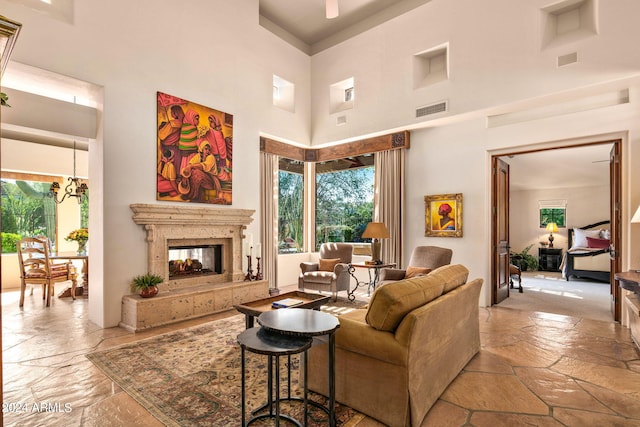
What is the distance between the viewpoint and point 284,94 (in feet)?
24.7

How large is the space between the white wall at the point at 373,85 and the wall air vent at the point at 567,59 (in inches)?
2.1

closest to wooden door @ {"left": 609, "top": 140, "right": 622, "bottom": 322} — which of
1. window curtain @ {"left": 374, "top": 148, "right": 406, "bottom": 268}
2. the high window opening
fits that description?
window curtain @ {"left": 374, "top": 148, "right": 406, "bottom": 268}

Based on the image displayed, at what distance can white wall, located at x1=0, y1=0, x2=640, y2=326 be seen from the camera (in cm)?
438

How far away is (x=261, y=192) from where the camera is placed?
6938 millimetres

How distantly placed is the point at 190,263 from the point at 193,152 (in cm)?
181

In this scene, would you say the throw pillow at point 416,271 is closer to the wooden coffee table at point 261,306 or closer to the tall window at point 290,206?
the wooden coffee table at point 261,306

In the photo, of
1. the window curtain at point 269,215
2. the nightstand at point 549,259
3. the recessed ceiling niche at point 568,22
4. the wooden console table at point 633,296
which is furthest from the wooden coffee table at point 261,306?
the nightstand at point 549,259

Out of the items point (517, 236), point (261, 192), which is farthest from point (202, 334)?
point (517, 236)

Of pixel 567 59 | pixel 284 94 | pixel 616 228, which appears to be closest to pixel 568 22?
pixel 567 59

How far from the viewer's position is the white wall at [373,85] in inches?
172

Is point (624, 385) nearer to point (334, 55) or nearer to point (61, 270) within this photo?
point (334, 55)

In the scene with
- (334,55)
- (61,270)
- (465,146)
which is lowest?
(61,270)

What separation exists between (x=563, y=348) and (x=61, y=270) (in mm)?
7410

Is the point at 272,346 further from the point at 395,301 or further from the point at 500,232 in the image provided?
the point at 500,232
